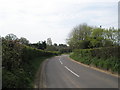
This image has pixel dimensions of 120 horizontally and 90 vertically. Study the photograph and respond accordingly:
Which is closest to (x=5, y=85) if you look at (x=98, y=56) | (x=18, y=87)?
(x=18, y=87)

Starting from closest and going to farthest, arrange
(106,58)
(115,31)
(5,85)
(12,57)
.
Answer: (5,85), (12,57), (106,58), (115,31)

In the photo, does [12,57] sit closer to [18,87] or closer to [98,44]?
[18,87]

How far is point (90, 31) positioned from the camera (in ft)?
193

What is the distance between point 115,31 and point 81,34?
13195 mm

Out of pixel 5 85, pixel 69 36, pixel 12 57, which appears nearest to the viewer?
pixel 5 85

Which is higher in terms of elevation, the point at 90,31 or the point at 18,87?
the point at 90,31

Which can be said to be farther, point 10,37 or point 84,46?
point 84,46

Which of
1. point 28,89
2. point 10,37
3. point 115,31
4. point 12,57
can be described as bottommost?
point 28,89

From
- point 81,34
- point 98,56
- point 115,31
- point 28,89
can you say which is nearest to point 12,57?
point 28,89

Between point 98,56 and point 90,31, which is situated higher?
point 90,31

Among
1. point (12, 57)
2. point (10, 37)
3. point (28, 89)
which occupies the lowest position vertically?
point (28, 89)

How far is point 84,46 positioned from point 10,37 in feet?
122

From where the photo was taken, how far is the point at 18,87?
9188 mm

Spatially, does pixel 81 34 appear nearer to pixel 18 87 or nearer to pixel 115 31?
pixel 115 31
